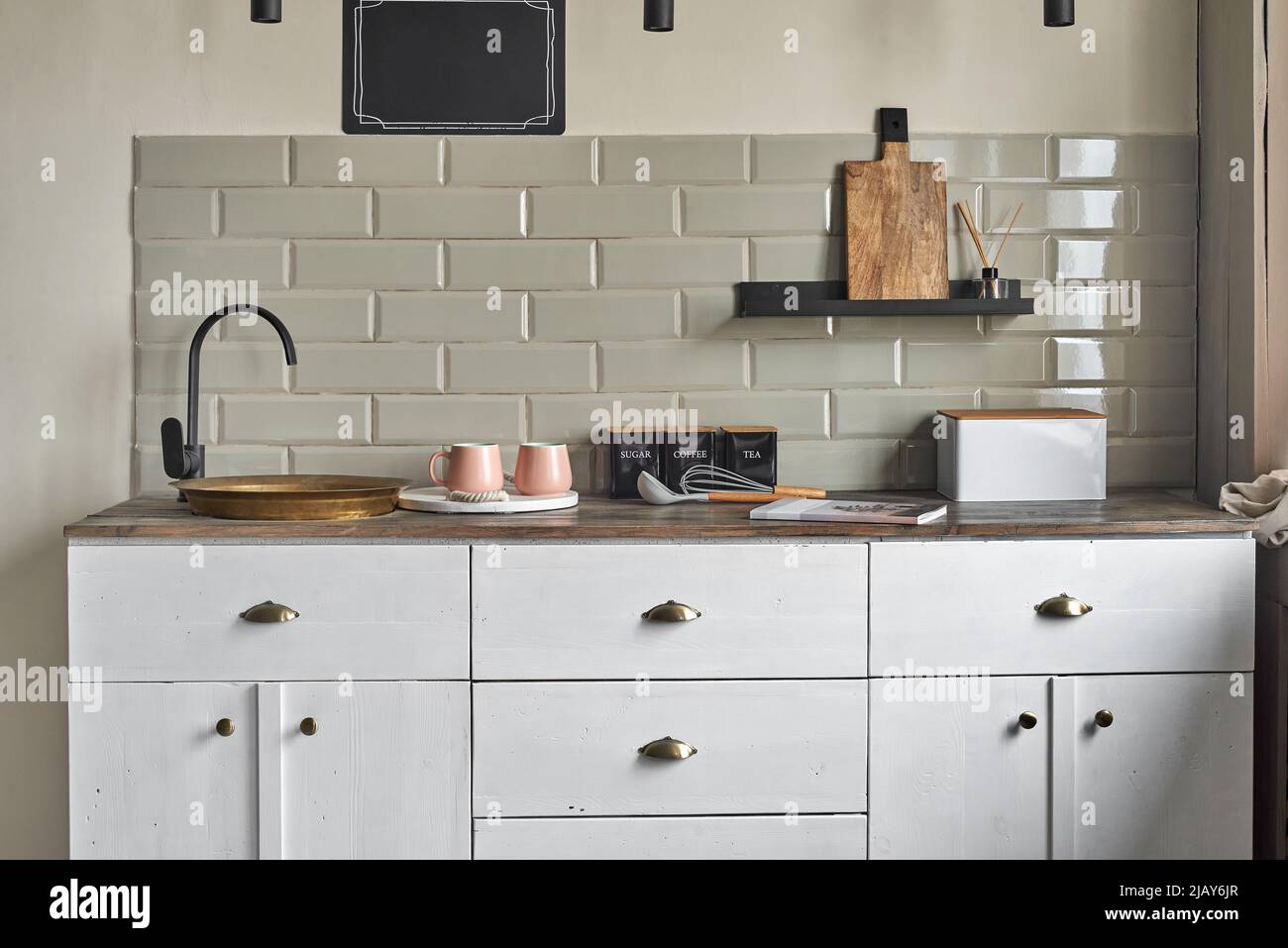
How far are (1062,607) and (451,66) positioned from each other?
67.8 inches

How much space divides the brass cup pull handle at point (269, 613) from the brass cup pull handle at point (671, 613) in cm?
63

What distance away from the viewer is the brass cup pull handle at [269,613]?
2.09 meters

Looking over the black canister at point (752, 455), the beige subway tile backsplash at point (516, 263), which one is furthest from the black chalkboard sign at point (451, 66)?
the black canister at point (752, 455)

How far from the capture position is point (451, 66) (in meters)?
2.63

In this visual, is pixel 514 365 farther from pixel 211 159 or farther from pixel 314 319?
pixel 211 159

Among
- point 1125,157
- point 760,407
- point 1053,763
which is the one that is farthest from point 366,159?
point 1053,763

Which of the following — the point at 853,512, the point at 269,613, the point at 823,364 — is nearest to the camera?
the point at 269,613

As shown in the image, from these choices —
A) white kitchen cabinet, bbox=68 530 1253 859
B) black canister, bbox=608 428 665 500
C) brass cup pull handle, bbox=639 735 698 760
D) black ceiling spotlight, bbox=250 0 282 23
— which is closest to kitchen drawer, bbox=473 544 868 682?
white kitchen cabinet, bbox=68 530 1253 859

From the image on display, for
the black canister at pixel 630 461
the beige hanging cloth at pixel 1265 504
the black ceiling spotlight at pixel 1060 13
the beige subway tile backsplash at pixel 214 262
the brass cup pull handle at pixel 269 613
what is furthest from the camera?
the beige subway tile backsplash at pixel 214 262

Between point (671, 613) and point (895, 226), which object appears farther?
point (895, 226)

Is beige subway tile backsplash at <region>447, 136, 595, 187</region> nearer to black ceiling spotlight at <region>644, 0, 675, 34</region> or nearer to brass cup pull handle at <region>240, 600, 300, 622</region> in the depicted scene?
black ceiling spotlight at <region>644, 0, 675, 34</region>

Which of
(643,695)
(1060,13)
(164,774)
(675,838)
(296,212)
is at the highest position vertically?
(1060,13)

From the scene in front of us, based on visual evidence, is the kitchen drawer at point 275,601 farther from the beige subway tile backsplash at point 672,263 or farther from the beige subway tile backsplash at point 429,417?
the beige subway tile backsplash at point 672,263

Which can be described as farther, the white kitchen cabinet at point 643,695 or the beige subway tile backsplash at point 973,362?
the beige subway tile backsplash at point 973,362
